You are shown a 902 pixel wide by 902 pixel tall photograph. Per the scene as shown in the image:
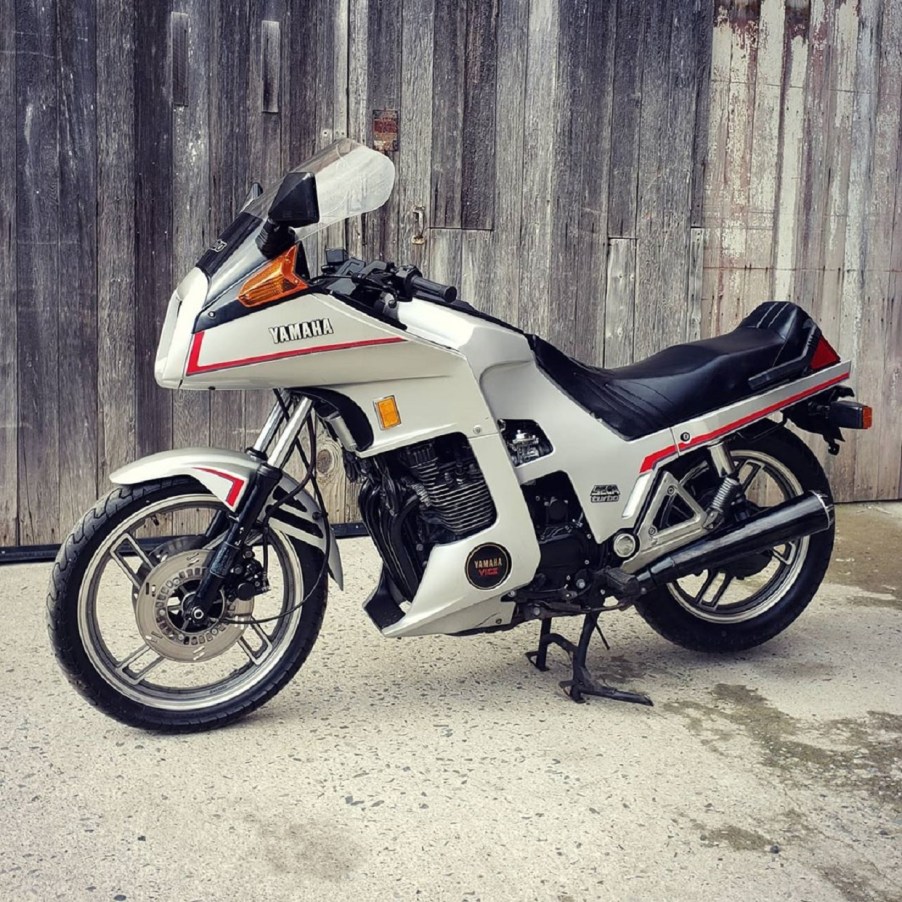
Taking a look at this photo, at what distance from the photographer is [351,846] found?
110 inches

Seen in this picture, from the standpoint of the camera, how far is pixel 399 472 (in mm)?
3428

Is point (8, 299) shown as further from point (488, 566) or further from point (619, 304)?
point (619, 304)

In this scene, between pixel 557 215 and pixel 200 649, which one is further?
pixel 557 215

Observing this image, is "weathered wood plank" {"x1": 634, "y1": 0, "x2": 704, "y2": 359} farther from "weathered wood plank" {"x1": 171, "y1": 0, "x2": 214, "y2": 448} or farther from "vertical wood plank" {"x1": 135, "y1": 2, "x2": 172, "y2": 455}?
"vertical wood plank" {"x1": 135, "y1": 2, "x2": 172, "y2": 455}

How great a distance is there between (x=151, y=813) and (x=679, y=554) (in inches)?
62.7

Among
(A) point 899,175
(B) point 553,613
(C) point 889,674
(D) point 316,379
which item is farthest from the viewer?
(A) point 899,175

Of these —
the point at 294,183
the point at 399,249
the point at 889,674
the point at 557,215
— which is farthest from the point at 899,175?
the point at 294,183

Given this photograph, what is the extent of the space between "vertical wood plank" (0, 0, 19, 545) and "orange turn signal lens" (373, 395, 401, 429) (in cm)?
209

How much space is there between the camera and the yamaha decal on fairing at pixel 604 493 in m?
3.56

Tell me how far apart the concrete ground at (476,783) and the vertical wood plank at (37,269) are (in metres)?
0.96

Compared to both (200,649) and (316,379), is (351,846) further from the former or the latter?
(316,379)

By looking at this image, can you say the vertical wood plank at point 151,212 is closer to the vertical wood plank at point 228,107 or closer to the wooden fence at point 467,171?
the wooden fence at point 467,171

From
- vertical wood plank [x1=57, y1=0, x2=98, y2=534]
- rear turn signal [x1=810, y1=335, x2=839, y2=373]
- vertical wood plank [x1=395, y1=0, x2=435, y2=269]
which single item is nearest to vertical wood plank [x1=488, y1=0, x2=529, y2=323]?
vertical wood plank [x1=395, y1=0, x2=435, y2=269]

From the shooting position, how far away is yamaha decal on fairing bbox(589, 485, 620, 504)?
356cm
